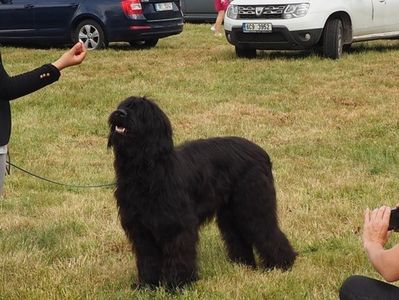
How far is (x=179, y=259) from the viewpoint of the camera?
15.8 feet

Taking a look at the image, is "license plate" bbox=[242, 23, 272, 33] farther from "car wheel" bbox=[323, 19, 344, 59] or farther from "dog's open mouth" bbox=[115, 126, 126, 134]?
"dog's open mouth" bbox=[115, 126, 126, 134]

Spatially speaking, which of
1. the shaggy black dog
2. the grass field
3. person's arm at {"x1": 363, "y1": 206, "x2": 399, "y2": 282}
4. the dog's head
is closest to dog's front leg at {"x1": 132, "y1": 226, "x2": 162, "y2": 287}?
the shaggy black dog

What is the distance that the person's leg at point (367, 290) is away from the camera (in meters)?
3.65

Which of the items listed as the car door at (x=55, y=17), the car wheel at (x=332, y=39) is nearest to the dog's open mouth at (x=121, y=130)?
the car wheel at (x=332, y=39)

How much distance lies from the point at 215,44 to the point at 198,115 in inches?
281

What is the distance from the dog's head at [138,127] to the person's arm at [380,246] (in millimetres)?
1487

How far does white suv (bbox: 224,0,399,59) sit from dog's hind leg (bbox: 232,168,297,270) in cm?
914

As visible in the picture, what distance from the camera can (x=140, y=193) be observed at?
4711mm

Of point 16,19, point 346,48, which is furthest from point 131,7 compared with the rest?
point 346,48

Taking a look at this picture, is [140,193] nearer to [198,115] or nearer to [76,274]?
[76,274]

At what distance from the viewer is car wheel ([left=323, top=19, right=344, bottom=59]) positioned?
47.1ft

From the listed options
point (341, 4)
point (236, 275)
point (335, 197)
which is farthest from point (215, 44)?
point (236, 275)

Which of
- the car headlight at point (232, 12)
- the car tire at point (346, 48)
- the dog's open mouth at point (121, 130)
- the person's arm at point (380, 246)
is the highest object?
the dog's open mouth at point (121, 130)

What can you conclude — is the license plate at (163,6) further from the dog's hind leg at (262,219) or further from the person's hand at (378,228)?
the person's hand at (378,228)
